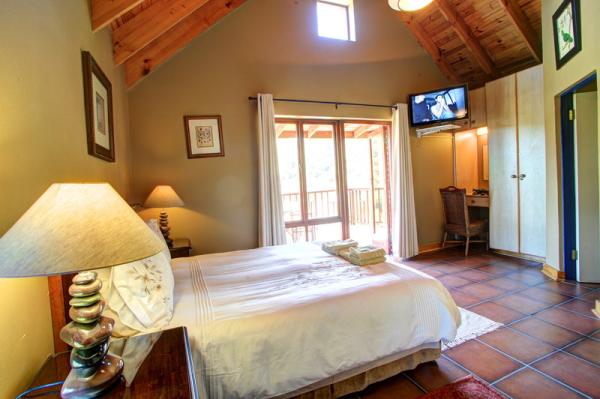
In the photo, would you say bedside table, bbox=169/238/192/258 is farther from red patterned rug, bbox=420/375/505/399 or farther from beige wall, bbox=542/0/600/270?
beige wall, bbox=542/0/600/270

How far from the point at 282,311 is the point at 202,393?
1.61 feet

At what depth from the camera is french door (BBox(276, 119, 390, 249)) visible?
4148mm

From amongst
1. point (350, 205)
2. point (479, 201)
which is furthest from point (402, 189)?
point (479, 201)

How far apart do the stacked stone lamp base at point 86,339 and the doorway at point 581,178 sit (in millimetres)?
4117

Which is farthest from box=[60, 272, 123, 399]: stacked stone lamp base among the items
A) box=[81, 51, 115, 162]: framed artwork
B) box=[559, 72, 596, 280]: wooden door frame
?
box=[559, 72, 596, 280]: wooden door frame

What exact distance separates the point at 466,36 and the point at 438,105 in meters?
1.04

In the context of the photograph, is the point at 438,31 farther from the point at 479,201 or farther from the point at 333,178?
the point at 333,178

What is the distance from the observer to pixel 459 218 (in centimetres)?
452

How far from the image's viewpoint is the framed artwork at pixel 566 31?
2579 millimetres

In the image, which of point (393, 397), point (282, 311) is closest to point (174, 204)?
point (282, 311)

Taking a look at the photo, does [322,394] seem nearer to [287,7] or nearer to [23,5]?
[23,5]

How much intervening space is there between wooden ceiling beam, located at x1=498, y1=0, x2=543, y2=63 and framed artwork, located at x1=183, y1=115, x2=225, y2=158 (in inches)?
152

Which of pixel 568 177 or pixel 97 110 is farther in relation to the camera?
pixel 568 177

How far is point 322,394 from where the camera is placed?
1649 mm
